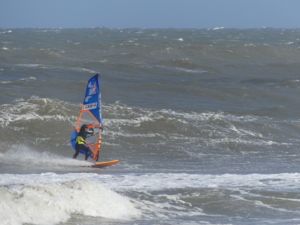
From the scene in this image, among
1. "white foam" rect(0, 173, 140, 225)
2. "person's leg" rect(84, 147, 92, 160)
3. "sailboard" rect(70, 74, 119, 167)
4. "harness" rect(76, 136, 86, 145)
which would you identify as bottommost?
"white foam" rect(0, 173, 140, 225)

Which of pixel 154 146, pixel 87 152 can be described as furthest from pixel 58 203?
pixel 154 146

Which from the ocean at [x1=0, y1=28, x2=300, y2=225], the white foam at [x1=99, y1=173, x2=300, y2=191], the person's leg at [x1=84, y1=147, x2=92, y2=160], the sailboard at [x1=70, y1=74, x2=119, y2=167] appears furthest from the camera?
the sailboard at [x1=70, y1=74, x2=119, y2=167]

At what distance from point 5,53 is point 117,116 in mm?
25423

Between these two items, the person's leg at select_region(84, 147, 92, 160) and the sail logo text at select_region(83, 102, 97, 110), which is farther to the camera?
the sail logo text at select_region(83, 102, 97, 110)

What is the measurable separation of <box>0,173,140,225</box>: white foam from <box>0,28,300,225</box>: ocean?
0.02 m

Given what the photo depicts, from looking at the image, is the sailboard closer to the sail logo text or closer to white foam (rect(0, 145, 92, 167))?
the sail logo text

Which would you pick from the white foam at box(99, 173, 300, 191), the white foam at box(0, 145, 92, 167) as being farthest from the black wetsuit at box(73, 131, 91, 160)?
the white foam at box(99, 173, 300, 191)

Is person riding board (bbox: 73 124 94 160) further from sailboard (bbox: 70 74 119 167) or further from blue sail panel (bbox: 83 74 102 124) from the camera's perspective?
blue sail panel (bbox: 83 74 102 124)

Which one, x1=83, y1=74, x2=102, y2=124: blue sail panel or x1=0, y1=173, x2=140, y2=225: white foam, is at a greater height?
x1=83, y1=74, x2=102, y2=124: blue sail panel

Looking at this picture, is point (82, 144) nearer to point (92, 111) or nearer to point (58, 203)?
point (92, 111)

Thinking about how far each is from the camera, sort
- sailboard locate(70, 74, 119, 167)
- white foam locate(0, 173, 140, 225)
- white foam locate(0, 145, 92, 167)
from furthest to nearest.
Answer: sailboard locate(70, 74, 119, 167), white foam locate(0, 145, 92, 167), white foam locate(0, 173, 140, 225)

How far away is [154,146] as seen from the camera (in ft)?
63.6

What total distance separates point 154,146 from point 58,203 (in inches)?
348

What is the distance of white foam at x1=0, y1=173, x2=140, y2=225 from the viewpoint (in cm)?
999
